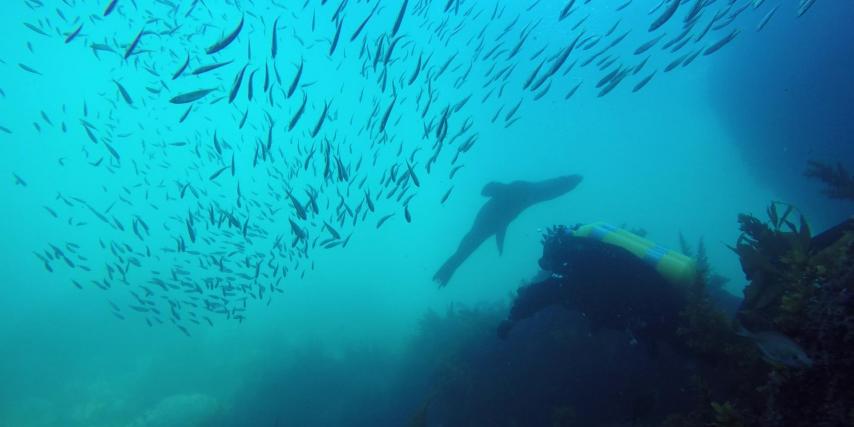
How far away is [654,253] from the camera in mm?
6000

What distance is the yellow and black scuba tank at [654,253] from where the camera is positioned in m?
5.66

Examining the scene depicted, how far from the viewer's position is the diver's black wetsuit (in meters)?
5.84

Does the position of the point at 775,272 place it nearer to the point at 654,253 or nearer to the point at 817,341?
the point at 654,253

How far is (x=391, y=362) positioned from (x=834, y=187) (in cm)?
1510

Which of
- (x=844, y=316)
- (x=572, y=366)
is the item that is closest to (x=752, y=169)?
(x=572, y=366)

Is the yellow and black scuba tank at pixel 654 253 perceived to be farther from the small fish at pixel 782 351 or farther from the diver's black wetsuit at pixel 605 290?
the small fish at pixel 782 351

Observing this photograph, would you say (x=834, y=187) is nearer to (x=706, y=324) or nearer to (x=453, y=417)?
(x=706, y=324)

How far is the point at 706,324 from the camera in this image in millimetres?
4793

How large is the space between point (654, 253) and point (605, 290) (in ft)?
2.92

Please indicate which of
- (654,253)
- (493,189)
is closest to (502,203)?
(493,189)

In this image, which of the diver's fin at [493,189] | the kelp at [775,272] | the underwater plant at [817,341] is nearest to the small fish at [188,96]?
the underwater plant at [817,341]

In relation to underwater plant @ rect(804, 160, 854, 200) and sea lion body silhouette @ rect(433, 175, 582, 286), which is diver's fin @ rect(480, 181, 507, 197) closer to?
sea lion body silhouette @ rect(433, 175, 582, 286)

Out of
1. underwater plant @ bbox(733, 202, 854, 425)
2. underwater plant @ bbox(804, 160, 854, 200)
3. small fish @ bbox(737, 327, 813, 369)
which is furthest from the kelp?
underwater plant @ bbox(804, 160, 854, 200)

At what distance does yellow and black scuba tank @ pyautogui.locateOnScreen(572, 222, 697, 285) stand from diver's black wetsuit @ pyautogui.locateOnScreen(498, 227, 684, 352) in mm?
91
